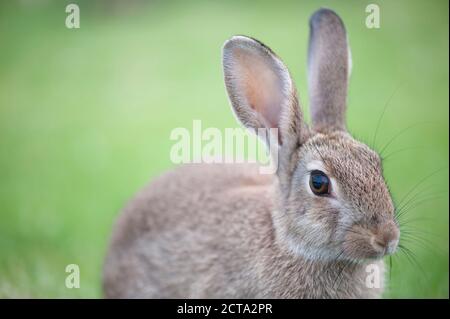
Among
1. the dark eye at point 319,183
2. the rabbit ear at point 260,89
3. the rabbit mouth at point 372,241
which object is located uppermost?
the rabbit ear at point 260,89

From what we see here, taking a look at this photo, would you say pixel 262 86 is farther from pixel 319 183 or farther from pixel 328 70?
pixel 319 183

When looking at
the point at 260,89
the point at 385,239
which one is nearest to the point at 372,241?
the point at 385,239

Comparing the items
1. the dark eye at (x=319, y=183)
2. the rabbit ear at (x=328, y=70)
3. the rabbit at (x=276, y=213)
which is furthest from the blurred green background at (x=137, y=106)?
the dark eye at (x=319, y=183)

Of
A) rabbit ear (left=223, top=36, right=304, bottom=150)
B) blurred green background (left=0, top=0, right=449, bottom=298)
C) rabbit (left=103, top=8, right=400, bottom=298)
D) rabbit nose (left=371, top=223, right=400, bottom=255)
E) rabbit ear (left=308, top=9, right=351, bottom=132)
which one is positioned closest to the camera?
rabbit nose (left=371, top=223, right=400, bottom=255)

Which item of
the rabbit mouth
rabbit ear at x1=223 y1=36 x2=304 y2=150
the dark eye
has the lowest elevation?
the rabbit mouth

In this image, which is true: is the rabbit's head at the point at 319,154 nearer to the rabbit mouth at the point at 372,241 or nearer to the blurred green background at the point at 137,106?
the rabbit mouth at the point at 372,241

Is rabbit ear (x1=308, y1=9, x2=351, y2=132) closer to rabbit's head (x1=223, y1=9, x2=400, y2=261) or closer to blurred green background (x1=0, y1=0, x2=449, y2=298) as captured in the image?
rabbit's head (x1=223, y1=9, x2=400, y2=261)

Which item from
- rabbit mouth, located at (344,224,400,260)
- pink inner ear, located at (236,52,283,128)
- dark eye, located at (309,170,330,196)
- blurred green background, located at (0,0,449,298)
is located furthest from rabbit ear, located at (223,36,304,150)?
blurred green background, located at (0,0,449,298)

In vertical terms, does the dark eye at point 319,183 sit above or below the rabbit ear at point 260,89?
below
